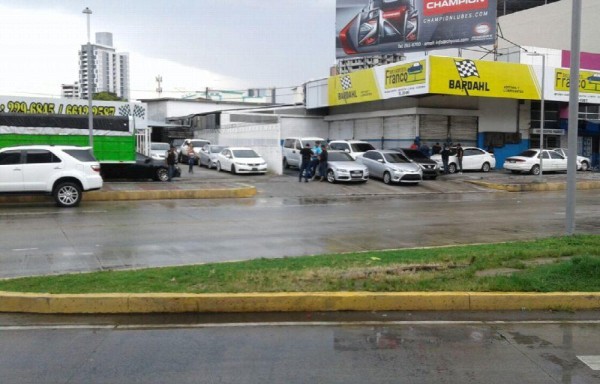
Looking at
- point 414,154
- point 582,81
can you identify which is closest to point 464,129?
point 414,154

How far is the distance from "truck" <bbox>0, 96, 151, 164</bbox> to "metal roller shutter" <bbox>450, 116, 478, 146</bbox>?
59.3 feet

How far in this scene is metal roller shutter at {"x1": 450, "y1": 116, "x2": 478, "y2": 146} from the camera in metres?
33.9

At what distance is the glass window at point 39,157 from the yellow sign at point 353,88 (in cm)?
1978

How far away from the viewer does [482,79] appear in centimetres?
3078

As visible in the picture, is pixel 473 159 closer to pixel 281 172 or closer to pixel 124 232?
pixel 281 172

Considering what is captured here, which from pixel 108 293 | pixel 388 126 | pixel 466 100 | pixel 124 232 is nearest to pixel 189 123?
pixel 388 126

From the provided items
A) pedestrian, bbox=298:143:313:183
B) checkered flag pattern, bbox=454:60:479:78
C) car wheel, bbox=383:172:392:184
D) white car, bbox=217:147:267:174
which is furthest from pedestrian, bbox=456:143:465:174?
white car, bbox=217:147:267:174

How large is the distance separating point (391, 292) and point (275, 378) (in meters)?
2.72

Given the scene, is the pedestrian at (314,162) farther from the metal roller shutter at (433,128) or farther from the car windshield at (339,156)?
the metal roller shutter at (433,128)

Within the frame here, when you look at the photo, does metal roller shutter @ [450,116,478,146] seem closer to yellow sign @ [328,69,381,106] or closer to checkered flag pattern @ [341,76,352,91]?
yellow sign @ [328,69,381,106]

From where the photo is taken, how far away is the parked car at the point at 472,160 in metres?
31.4

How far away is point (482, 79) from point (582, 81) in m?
7.05

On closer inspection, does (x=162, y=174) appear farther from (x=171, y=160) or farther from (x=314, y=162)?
(x=314, y=162)

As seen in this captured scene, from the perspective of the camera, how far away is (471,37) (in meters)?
33.1
